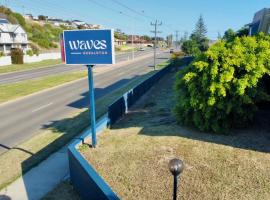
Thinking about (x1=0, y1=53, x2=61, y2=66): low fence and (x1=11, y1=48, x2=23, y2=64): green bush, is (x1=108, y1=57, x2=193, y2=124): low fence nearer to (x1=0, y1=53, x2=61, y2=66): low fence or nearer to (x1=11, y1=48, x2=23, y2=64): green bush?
(x1=0, y1=53, x2=61, y2=66): low fence

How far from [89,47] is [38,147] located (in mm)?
5250

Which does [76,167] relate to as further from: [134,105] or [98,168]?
[134,105]

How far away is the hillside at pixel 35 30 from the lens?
3654 inches

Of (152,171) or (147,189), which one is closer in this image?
(147,189)

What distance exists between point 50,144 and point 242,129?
7620mm

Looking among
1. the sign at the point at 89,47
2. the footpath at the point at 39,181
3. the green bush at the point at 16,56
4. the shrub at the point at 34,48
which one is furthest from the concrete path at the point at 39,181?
the shrub at the point at 34,48

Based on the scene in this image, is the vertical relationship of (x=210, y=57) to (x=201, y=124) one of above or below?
above

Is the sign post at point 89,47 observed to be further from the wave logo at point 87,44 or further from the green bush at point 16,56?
the green bush at point 16,56

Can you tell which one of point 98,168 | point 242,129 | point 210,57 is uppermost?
point 210,57

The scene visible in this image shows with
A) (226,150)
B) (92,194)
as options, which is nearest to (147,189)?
(92,194)

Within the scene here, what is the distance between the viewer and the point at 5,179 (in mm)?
9969

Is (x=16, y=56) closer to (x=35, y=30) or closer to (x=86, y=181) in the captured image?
(x=35, y=30)

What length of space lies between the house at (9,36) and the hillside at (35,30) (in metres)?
9.20

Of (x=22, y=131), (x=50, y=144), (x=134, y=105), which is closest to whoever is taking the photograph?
(x=50, y=144)
